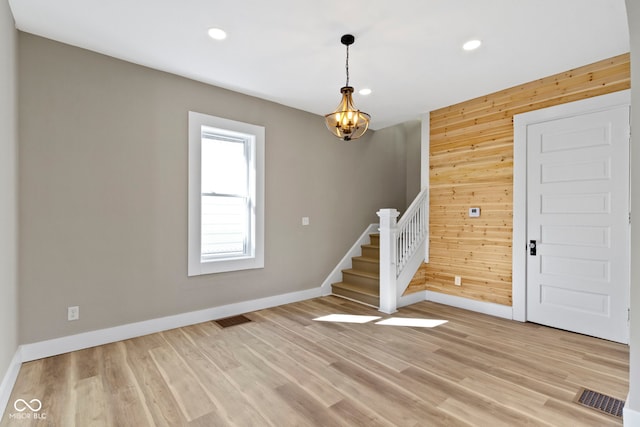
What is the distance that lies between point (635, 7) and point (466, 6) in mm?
990

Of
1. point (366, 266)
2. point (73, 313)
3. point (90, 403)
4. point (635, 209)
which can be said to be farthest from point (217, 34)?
point (366, 266)

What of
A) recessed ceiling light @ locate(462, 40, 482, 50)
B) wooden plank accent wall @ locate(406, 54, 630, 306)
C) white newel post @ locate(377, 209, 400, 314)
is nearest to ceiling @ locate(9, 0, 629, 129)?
recessed ceiling light @ locate(462, 40, 482, 50)

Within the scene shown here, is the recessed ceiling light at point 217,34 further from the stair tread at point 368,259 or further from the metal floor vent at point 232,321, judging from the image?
the stair tread at point 368,259

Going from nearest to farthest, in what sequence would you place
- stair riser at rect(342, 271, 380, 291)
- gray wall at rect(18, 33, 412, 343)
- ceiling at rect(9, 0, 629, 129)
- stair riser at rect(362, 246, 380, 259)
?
ceiling at rect(9, 0, 629, 129) → gray wall at rect(18, 33, 412, 343) → stair riser at rect(342, 271, 380, 291) → stair riser at rect(362, 246, 380, 259)

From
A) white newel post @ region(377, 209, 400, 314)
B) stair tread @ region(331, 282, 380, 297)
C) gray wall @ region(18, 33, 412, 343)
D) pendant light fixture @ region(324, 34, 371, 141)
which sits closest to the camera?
pendant light fixture @ region(324, 34, 371, 141)

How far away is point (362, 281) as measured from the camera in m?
4.89

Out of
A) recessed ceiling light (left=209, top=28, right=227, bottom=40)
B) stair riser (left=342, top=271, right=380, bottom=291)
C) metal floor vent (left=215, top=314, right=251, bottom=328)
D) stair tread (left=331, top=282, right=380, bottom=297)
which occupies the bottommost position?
metal floor vent (left=215, top=314, right=251, bottom=328)

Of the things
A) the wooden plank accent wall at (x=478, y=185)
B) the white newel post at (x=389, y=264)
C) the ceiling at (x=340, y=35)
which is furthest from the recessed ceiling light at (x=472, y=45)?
the white newel post at (x=389, y=264)

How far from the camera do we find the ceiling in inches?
95.1

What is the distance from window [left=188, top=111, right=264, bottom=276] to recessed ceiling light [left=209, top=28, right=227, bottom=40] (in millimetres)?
1110

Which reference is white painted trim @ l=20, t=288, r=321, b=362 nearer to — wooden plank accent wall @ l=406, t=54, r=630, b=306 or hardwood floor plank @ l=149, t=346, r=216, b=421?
hardwood floor plank @ l=149, t=346, r=216, b=421

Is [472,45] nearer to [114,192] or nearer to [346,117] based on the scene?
[346,117]

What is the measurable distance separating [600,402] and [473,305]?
6.77 feet

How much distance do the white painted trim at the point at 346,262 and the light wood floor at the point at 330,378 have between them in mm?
1454
